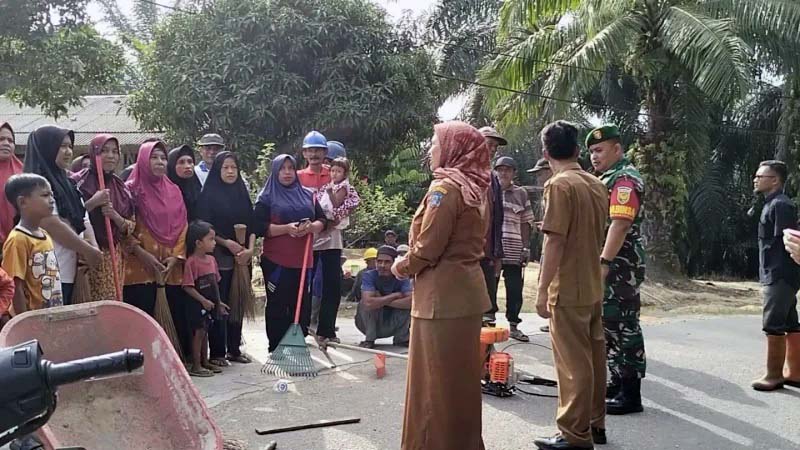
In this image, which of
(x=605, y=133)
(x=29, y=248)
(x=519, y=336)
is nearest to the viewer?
(x=29, y=248)

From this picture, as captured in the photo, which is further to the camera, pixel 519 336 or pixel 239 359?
pixel 519 336

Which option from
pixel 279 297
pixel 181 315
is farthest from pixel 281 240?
pixel 181 315

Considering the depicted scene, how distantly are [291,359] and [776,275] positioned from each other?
3714 millimetres

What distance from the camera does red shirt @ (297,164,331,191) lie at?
657 centimetres

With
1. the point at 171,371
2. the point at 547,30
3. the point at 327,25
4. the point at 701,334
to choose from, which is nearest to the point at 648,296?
the point at 701,334

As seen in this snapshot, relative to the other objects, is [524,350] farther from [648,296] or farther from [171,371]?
[648,296]

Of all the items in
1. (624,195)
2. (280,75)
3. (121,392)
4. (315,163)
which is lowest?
(121,392)

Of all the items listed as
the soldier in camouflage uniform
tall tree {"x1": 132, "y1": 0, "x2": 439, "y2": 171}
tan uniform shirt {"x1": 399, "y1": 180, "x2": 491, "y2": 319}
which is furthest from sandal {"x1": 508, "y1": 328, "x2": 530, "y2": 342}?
tall tree {"x1": 132, "y1": 0, "x2": 439, "y2": 171}

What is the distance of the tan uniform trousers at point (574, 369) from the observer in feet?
12.7

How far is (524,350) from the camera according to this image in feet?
22.3

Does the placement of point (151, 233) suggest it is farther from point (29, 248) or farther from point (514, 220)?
point (514, 220)

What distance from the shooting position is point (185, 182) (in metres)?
5.80

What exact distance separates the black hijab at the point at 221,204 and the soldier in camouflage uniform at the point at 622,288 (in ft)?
9.17

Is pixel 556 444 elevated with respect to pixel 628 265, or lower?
lower
